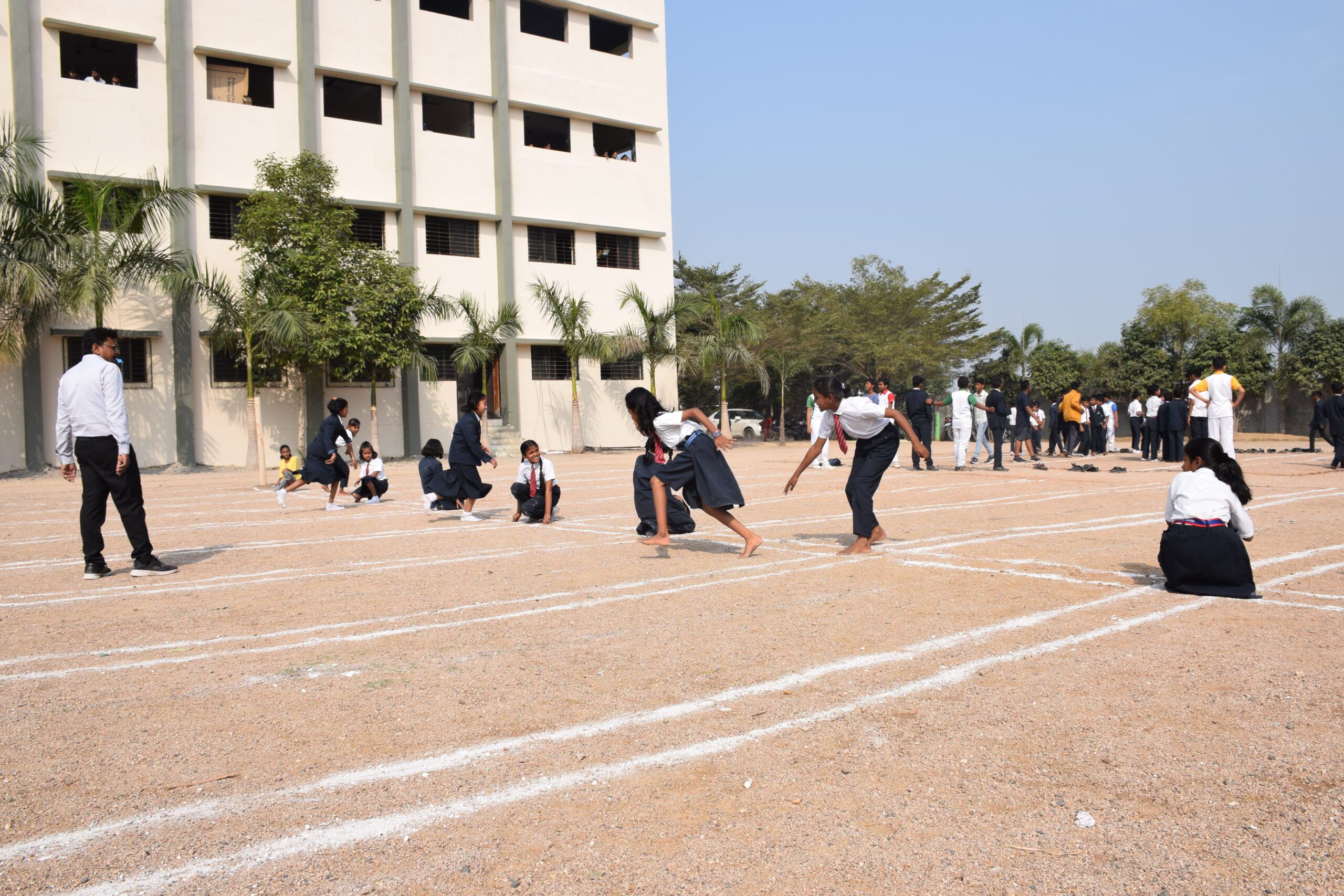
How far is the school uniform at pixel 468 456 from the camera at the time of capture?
12352 mm

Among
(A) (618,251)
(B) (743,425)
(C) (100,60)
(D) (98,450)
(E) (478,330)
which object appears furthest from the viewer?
(B) (743,425)

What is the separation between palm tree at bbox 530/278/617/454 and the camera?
29.9m

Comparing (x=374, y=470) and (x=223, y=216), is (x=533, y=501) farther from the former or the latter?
(x=223, y=216)

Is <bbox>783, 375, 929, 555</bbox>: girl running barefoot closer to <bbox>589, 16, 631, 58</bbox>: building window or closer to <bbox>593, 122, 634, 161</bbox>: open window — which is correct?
<bbox>593, 122, 634, 161</bbox>: open window

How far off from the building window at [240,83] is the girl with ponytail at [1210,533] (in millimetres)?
25972

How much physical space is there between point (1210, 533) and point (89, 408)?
822 cm

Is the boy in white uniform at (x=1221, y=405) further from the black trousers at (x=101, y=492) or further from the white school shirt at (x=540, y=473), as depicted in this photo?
the black trousers at (x=101, y=492)

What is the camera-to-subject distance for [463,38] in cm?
2983

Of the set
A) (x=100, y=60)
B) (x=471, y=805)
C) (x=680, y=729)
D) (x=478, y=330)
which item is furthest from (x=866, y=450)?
(x=100, y=60)

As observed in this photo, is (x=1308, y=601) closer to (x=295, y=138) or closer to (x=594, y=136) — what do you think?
(x=295, y=138)

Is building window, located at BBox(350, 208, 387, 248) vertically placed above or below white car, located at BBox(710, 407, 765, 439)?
above

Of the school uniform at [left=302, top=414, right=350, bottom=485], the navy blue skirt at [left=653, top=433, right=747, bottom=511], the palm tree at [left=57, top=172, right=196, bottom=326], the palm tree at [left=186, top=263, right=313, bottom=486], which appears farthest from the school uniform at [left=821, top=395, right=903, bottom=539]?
the palm tree at [left=57, top=172, right=196, bottom=326]

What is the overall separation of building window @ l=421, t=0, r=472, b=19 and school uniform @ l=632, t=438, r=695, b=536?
1007 inches

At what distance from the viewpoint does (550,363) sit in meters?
32.1
